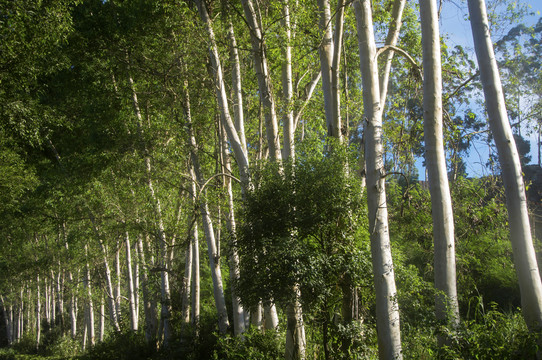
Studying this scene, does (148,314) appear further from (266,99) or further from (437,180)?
(437,180)

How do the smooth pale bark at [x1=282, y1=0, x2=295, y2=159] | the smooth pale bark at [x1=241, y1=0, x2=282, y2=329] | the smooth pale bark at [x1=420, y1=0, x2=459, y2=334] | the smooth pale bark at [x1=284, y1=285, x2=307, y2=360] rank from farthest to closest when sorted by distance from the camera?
the smooth pale bark at [x1=282, y1=0, x2=295, y2=159]
the smooth pale bark at [x1=241, y1=0, x2=282, y2=329]
the smooth pale bark at [x1=284, y1=285, x2=307, y2=360]
the smooth pale bark at [x1=420, y1=0, x2=459, y2=334]

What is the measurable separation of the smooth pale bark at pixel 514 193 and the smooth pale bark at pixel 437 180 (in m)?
0.72

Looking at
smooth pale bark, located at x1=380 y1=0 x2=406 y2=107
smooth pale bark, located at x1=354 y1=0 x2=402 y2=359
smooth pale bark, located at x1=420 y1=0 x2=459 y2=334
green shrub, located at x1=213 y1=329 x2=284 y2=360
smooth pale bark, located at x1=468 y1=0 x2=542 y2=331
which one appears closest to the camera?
smooth pale bark, located at x1=468 y1=0 x2=542 y2=331

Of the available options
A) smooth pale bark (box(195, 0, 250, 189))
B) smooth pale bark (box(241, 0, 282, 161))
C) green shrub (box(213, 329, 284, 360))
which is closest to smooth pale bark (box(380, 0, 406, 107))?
smooth pale bark (box(241, 0, 282, 161))

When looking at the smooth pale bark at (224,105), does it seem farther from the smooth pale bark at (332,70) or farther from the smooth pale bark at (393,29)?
the smooth pale bark at (393,29)

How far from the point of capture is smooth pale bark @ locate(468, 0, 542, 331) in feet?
18.5

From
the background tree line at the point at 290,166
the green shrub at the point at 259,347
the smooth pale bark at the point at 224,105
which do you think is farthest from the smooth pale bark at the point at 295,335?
the smooth pale bark at the point at 224,105

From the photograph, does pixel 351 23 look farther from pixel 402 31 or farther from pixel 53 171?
pixel 53 171

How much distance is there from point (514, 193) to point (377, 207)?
1894mm

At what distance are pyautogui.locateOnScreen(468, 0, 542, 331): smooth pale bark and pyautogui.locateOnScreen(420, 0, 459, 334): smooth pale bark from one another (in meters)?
0.72

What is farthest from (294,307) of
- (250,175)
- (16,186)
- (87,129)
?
(16,186)

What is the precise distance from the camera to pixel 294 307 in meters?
7.76

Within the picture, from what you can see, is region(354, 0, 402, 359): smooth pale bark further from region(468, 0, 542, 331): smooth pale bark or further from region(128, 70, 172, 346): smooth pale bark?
region(128, 70, 172, 346): smooth pale bark

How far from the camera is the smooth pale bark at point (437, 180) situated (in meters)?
6.34
